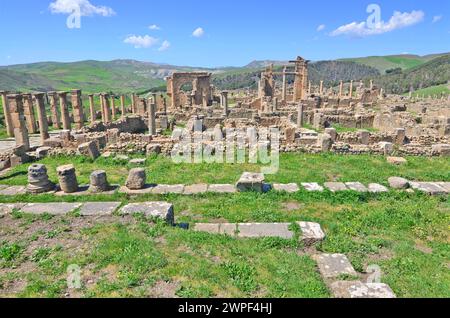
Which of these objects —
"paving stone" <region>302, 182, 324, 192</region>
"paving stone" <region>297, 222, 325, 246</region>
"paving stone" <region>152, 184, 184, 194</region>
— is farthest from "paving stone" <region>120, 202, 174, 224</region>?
"paving stone" <region>302, 182, 324, 192</region>

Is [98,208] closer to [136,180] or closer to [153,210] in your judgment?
[153,210]

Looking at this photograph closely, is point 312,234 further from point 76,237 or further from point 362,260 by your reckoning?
point 76,237

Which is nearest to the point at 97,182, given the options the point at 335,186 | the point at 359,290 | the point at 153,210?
the point at 153,210

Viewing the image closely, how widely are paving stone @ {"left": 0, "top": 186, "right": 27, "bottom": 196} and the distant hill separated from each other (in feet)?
545

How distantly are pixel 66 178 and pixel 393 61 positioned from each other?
626ft

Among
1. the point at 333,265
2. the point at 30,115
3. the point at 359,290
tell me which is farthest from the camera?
the point at 30,115

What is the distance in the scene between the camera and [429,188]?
931cm

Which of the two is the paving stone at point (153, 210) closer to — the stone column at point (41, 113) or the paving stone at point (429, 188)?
the paving stone at point (429, 188)

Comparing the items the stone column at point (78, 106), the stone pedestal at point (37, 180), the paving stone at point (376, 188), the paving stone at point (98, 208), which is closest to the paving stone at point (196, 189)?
the paving stone at point (98, 208)

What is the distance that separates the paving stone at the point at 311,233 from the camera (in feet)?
21.2

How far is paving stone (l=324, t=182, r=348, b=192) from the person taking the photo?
9.31 m

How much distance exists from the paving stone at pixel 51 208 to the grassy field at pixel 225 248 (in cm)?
38

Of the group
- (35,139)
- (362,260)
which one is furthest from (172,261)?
(35,139)

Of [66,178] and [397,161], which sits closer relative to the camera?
[66,178]
